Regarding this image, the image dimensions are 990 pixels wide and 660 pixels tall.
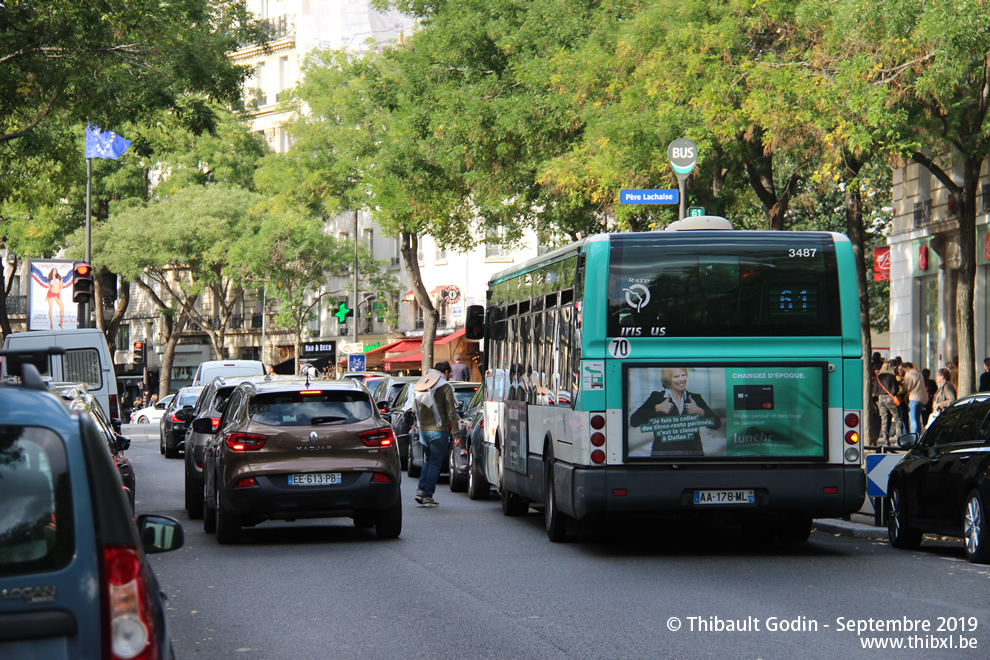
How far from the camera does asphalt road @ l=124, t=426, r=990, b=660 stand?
28.4 ft

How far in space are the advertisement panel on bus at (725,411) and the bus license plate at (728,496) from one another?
31cm

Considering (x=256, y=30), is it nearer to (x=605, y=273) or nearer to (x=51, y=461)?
(x=605, y=273)

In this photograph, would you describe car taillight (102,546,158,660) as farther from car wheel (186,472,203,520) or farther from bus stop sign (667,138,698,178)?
bus stop sign (667,138,698,178)

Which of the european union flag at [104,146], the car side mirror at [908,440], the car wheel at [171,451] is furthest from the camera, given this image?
the european union flag at [104,146]

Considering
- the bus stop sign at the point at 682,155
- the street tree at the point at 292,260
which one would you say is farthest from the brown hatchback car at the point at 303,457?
the street tree at the point at 292,260

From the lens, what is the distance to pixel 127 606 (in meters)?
4.20

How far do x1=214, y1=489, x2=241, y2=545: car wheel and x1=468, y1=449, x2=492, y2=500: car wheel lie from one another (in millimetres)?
6143

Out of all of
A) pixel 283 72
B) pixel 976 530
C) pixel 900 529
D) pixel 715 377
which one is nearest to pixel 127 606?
pixel 715 377

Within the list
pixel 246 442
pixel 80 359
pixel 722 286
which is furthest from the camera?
pixel 80 359

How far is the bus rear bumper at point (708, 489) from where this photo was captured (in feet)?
43.0

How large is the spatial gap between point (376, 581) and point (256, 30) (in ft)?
43.6

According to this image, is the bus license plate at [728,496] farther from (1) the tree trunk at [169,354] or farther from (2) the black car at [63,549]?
(1) the tree trunk at [169,354]

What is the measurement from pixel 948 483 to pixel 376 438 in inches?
206

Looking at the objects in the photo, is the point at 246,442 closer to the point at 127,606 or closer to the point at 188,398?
the point at 127,606
